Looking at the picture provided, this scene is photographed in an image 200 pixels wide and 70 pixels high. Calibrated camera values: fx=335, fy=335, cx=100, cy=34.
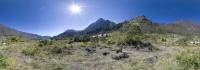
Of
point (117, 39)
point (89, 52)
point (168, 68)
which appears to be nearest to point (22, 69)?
point (168, 68)

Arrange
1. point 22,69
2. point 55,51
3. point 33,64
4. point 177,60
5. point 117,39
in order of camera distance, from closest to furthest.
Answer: point 177,60
point 22,69
point 33,64
point 55,51
point 117,39

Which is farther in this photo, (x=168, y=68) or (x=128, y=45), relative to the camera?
(x=128, y=45)

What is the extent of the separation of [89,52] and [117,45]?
1251 cm

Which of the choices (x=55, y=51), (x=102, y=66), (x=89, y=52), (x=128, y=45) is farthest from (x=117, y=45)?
(x=102, y=66)

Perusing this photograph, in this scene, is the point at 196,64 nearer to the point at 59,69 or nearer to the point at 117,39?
the point at 59,69

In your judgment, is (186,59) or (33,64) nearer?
(186,59)

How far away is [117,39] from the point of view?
6209cm

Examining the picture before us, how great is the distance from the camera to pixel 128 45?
5822 centimetres

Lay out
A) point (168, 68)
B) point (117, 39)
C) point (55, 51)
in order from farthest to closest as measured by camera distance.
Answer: point (117, 39) → point (55, 51) → point (168, 68)

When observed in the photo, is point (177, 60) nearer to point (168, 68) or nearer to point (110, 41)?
point (168, 68)

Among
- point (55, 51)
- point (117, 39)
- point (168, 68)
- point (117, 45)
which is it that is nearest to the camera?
point (168, 68)

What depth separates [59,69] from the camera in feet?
98.0

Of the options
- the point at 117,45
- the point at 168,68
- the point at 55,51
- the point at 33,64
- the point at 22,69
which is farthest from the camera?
the point at 117,45

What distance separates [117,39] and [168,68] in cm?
3836
